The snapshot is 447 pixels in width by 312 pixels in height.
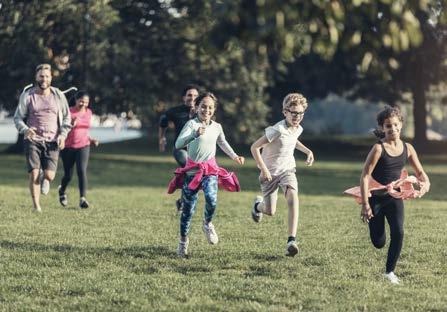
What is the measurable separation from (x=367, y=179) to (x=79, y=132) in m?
7.00

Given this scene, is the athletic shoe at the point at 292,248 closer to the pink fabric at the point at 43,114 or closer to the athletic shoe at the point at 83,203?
the pink fabric at the point at 43,114

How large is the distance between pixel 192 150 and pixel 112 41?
24.1 meters

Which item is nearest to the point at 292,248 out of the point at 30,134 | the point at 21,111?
the point at 30,134

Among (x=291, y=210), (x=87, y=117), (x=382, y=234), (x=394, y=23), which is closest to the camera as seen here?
(x=394, y=23)

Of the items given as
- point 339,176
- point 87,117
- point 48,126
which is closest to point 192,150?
point 48,126

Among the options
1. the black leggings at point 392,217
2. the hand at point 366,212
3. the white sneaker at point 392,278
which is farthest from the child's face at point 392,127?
the white sneaker at point 392,278

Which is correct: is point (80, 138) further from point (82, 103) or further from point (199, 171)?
point (199, 171)

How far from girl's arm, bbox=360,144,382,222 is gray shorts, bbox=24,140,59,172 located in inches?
239

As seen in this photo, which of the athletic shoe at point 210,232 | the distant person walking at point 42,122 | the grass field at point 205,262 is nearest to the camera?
the grass field at point 205,262

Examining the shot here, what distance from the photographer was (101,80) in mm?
32344

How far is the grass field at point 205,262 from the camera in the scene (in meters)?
6.91

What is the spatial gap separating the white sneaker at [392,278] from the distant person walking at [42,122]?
6.08 m

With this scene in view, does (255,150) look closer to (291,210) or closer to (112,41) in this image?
(291,210)

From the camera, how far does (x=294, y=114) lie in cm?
944
